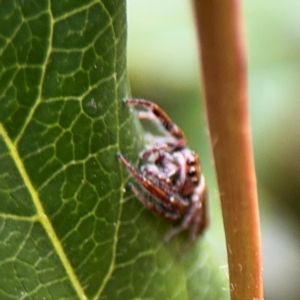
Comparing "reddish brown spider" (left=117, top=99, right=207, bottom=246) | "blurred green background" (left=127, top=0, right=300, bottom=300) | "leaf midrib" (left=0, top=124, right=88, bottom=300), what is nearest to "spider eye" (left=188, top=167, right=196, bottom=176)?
"reddish brown spider" (left=117, top=99, right=207, bottom=246)

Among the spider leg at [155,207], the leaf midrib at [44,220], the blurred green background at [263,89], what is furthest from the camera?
the blurred green background at [263,89]

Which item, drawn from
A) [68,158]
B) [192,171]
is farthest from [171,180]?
[68,158]

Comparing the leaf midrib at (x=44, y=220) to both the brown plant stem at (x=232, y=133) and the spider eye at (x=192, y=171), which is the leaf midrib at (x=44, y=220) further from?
the spider eye at (x=192, y=171)

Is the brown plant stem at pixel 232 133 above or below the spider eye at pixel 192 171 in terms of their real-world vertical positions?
above

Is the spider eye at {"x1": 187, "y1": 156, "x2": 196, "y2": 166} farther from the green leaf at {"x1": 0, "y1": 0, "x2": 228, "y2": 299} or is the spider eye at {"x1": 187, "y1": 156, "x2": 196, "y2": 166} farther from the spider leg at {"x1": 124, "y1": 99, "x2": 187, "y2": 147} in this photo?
the green leaf at {"x1": 0, "y1": 0, "x2": 228, "y2": 299}

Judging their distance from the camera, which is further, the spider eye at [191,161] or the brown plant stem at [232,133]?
the spider eye at [191,161]

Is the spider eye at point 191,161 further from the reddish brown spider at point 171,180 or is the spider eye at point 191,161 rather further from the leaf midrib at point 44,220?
the leaf midrib at point 44,220

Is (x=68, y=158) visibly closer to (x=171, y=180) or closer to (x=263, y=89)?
(x=171, y=180)

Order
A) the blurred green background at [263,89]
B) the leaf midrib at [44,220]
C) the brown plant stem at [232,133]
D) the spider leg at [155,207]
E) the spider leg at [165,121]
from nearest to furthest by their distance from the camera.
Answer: the brown plant stem at [232,133] → the leaf midrib at [44,220] → the spider leg at [155,207] → the spider leg at [165,121] → the blurred green background at [263,89]

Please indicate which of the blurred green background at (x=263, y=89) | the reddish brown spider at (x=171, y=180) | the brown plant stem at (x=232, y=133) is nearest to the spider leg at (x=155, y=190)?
the reddish brown spider at (x=171, y=180)
